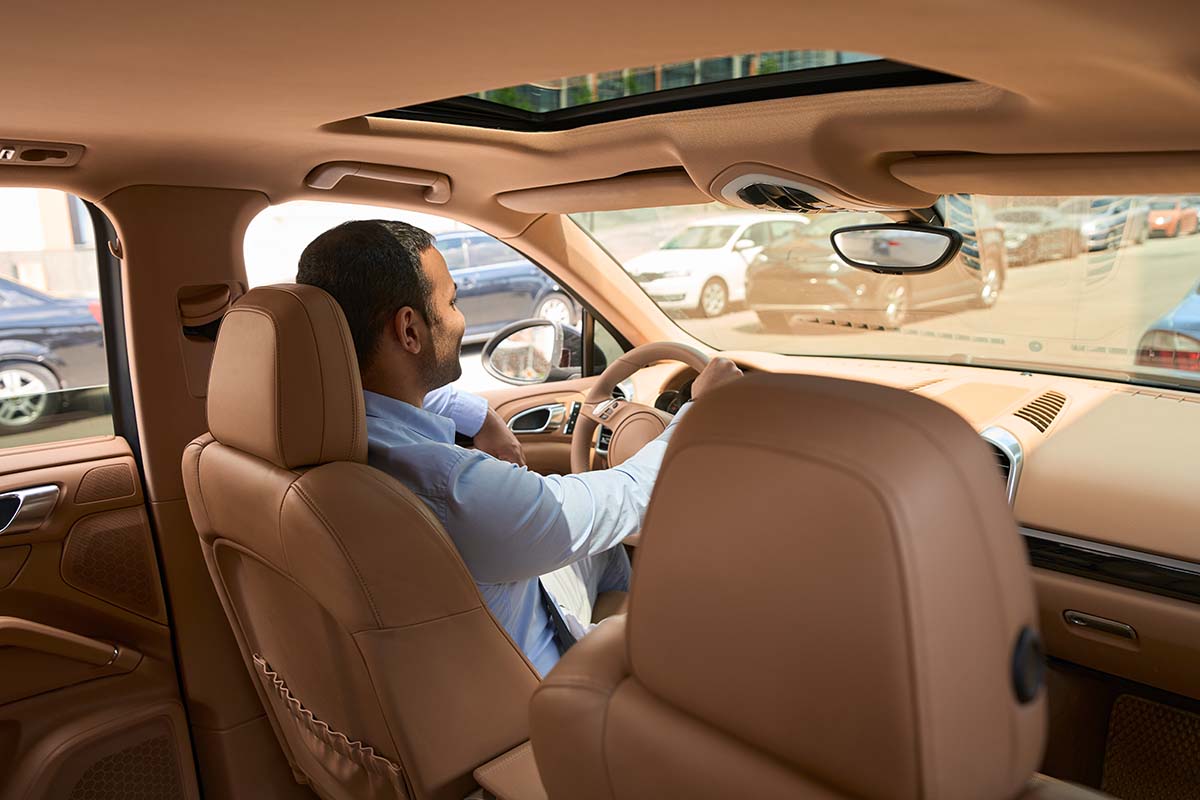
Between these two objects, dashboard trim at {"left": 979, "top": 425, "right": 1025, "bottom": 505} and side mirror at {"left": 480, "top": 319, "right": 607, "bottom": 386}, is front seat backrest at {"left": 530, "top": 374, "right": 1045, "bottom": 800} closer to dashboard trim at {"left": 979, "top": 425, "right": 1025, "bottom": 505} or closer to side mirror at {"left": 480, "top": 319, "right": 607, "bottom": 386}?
dashboard trim at {"left": 979, "top": 425, "right": 1025, "bottom": 505}

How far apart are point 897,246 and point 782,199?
1.61ft

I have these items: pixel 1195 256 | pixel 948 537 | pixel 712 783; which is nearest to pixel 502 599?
pixel 712 783

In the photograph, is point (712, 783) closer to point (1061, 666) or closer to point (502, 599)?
point (502, 599)

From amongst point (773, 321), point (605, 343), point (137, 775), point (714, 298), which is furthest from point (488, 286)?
point (137, 775)

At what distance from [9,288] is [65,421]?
9.72ft

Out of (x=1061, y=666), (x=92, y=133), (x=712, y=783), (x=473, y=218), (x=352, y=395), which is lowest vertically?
(x=1061, y=666)

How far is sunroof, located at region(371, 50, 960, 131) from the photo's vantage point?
6.05 ft

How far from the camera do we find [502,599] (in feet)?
6.63

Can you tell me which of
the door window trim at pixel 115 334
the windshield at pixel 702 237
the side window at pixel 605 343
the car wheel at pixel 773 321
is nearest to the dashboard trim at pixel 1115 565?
the side window at pixel 605 343

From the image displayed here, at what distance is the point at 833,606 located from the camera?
2.79ft

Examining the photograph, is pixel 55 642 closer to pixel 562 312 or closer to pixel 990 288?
pixel 562 312

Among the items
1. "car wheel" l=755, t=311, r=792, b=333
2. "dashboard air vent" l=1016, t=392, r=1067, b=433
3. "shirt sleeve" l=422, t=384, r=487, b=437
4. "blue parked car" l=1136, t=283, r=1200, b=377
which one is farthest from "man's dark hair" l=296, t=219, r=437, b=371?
"car wheel" l=755, t=311, r=792, b=333

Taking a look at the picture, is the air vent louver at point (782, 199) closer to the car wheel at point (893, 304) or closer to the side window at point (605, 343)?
the side window at point (605, 343)

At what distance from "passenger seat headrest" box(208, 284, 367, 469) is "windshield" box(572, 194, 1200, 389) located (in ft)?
5.62
